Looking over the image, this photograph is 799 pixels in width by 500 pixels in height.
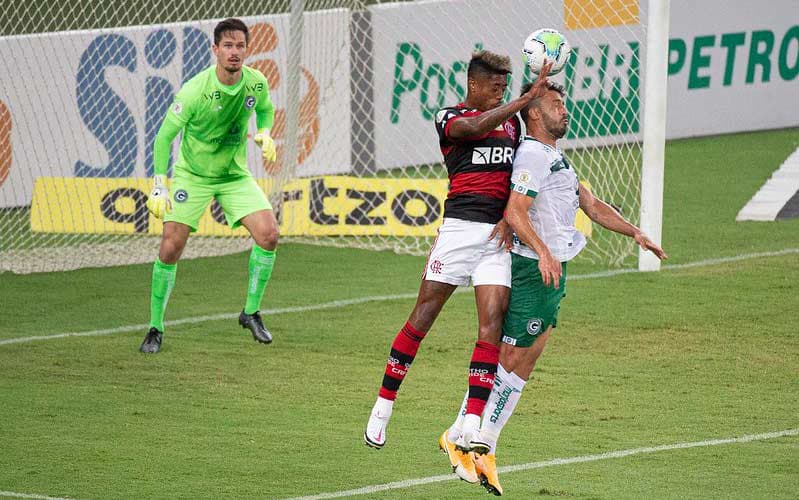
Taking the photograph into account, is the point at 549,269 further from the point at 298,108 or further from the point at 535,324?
the point at 298,108

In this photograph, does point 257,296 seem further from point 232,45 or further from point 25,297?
point 25,297

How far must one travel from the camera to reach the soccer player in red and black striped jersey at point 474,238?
22.9ft

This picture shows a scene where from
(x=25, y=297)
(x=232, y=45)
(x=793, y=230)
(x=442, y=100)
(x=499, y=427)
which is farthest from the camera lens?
(x=442, y=100)

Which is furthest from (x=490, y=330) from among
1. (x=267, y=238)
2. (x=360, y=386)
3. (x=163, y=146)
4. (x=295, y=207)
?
(x=295, y=207)

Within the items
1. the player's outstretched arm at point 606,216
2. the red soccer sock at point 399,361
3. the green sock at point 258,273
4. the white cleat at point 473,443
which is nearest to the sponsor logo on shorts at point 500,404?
the white cleat at point 473,443

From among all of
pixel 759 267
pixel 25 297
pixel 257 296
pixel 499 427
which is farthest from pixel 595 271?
pixel 499 427

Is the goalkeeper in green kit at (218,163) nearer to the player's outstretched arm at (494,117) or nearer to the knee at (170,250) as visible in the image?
the knee at (170,250)

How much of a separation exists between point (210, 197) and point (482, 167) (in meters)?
3.64

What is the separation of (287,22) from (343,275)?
183 inches

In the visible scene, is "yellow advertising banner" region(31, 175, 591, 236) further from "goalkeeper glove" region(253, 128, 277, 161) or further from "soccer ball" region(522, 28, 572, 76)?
"soccer ball" region(522, 28, 572, 76)

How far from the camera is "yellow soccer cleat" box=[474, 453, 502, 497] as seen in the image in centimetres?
659

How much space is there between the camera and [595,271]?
42.4 ft

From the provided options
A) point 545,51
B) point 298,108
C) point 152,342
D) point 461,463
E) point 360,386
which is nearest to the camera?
point 461,463

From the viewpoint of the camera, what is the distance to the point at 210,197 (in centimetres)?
1029
